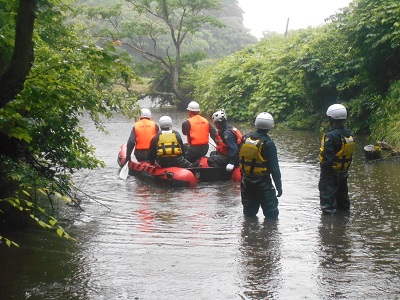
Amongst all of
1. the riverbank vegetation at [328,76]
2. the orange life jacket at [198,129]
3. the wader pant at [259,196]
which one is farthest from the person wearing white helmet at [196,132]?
the riverbank vegetation at [328,76]

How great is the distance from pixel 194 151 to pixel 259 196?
4.59 meters

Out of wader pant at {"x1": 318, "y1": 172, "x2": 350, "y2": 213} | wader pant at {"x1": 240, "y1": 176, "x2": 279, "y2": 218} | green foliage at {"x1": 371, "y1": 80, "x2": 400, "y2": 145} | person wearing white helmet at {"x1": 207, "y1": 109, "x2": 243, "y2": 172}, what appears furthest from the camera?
green foliage at {"x1": 371, "y1": 80, "x2": 400, "y2": 145}

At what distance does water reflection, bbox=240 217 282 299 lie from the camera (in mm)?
5730

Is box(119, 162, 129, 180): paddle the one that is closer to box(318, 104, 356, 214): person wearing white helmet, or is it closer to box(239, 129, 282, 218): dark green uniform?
box(239, 129, 282, 218): dark green uniform

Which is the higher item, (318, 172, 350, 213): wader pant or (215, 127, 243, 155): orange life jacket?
(215, 127, 243, 155): orange life jacket

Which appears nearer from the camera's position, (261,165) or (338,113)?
(261,165)

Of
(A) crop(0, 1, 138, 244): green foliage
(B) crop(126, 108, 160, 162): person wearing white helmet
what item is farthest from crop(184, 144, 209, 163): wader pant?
(A) crop(0, 1, 138, 244): green foliage

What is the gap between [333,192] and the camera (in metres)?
8.63

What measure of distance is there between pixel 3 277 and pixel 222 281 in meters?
2.26

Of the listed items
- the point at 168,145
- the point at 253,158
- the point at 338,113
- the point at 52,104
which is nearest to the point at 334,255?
the point at 253,158

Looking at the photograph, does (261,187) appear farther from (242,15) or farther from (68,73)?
(242,15)

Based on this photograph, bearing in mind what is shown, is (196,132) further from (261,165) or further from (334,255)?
(334,255)

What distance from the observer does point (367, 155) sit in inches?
556

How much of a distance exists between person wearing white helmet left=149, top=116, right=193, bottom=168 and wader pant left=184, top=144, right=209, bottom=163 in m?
0.65
